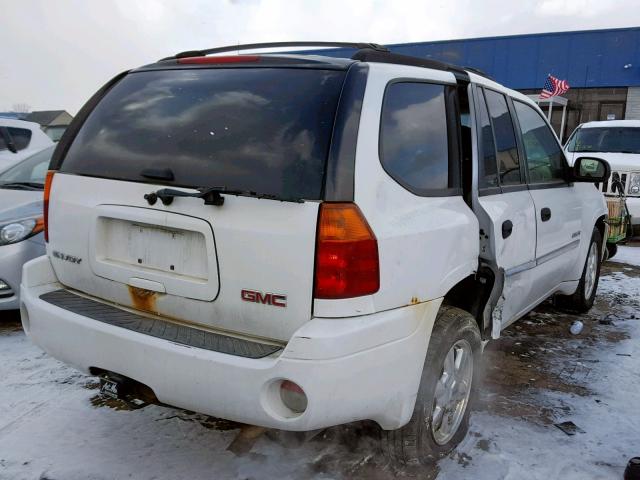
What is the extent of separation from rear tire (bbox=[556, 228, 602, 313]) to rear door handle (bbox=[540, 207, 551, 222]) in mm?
1377

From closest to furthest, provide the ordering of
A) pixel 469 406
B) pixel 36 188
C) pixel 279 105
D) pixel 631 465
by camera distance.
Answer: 1. pixel 279 105
2. pixel 631 465
3. pixel 469 406
4. pixel 36 188

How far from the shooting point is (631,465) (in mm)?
2428

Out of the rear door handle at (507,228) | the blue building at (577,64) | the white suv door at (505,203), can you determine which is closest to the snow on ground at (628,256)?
the white suv door at (505,203)

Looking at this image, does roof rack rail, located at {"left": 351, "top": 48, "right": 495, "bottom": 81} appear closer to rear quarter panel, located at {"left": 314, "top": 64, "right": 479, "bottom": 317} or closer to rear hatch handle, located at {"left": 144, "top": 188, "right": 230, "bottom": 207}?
rear quarter panel, located at {"left": 314, "top": 64, "right": 479, "bottom": 317}

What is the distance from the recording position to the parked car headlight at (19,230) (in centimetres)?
414

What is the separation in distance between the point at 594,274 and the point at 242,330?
13.7 ft

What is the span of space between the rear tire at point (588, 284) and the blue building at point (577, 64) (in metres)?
16.6

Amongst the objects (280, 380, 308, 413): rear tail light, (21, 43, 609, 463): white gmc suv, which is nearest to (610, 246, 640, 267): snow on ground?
(21, 43, 609, 463): white gmc suv

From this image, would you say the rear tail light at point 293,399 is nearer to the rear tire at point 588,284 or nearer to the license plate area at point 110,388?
the license plate area at point 110,388

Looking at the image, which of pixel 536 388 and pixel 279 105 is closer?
pixel 279 105

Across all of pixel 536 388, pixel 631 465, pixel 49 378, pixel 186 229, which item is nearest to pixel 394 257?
pixel 186 229

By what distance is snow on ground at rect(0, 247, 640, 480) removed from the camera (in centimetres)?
249

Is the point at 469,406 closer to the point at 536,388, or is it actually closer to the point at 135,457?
the point at 536,388

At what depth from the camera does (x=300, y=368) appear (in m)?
1.91
